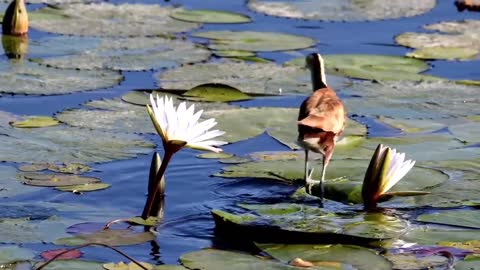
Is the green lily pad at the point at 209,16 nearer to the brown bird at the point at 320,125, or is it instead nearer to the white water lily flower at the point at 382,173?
the brown bird at the point at 320,125

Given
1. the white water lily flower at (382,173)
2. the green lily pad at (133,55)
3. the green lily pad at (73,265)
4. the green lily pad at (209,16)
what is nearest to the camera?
the green lily pad at (73,265)

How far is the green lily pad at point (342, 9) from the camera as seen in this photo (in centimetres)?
1147

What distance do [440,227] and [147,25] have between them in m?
5.64

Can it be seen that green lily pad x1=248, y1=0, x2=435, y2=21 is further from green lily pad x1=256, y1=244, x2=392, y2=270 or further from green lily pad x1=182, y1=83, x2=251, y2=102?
green lily pad x1=256, y1=244, x2=392, y2=270

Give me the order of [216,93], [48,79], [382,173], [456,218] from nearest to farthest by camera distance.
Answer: [456,218] < [382,173] < [216,93] < [48,79]

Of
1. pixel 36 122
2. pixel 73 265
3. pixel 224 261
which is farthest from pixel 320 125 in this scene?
pixel 36 122

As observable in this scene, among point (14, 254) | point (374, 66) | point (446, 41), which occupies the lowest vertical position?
point (14, 254)

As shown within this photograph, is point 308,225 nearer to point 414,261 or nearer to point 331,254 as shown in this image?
point 331,254

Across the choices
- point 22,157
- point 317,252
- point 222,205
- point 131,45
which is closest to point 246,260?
point 317,252

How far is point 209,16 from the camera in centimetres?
1141

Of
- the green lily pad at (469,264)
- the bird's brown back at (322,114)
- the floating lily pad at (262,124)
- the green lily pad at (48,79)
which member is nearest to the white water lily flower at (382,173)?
the bird's brown back at (322,114)

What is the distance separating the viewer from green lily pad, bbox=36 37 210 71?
945 centimetres

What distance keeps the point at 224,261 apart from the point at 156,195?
0.84 metres

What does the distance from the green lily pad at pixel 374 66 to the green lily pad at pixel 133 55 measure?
885 millimetres
